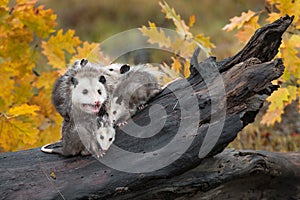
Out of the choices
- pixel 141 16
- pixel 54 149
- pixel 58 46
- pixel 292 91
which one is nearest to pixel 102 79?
pixel 54 149

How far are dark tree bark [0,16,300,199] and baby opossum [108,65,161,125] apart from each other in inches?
2.8

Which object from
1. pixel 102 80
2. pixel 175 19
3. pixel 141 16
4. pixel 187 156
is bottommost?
pixel 187 156

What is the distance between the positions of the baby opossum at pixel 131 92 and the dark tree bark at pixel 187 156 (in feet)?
0.23

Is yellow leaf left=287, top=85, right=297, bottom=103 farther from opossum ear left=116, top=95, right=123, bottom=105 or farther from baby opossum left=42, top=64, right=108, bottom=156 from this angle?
baby opossum left=42, top=64, right=108, bottom=156

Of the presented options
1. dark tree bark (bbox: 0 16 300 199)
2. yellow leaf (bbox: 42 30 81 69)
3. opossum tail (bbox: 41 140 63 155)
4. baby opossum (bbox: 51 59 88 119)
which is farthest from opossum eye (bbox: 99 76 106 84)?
yellow leaf (bbox: 42 30 81 69)

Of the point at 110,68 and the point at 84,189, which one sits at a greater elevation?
the point at 110,68

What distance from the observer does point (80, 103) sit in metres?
3.03

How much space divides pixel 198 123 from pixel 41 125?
2.32 m

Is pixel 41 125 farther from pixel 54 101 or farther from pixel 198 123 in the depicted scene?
pixel 198 123

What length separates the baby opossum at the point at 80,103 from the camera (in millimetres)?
3027

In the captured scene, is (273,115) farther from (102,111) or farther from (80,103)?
(80,103)

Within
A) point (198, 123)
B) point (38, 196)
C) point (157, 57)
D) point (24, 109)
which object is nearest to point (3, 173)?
point (38, 196)

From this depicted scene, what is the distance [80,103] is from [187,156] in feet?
2.33

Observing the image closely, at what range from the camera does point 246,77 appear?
3229 millimetres
